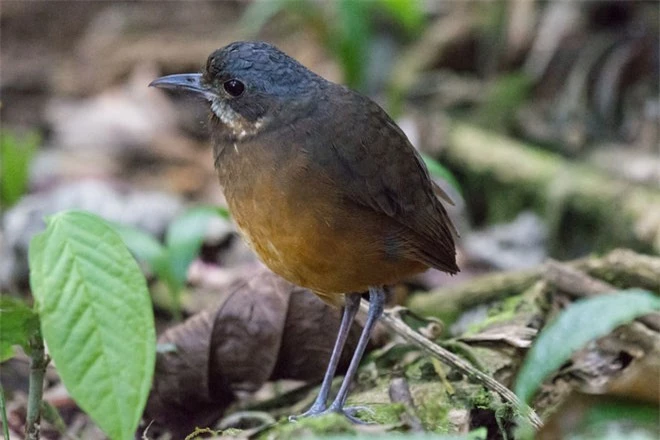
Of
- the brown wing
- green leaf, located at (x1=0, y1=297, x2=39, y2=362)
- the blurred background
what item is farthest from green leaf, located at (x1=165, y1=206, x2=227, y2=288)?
green leaf, located at (x1=0, y1=297, x2=39, y2=362)

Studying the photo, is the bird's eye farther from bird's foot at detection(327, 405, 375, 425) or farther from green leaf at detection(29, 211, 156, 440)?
bird's foot at detection(327, 405, 375, 425)

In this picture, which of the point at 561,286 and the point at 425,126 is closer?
the point at 561,286

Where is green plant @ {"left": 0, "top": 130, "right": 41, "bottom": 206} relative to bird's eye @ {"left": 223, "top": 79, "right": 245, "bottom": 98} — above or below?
below

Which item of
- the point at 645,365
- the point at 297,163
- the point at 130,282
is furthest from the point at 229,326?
the point at 645,365

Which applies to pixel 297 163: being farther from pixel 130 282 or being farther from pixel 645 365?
pixel 645 365

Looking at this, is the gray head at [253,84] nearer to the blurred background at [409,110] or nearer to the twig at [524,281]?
the twig at [524,281]

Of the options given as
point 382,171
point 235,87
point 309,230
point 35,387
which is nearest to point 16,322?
point 35,387
